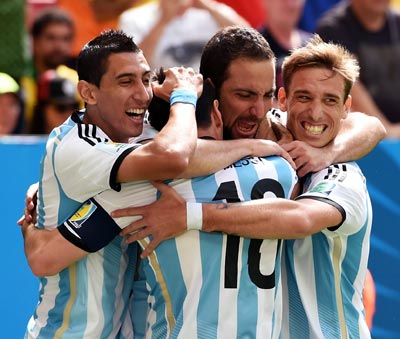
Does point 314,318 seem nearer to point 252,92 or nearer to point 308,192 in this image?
point 308,192

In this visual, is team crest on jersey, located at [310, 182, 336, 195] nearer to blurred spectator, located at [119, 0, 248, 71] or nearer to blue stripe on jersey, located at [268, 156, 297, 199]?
blue stripe on jersey, located at [268, 156, 297, 199]

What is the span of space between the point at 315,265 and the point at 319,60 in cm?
97

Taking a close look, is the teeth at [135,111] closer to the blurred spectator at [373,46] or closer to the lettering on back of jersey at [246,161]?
the lettering on back of jersey at [246,161]

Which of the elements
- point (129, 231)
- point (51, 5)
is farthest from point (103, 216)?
point (51, 5)

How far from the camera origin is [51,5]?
10023mm

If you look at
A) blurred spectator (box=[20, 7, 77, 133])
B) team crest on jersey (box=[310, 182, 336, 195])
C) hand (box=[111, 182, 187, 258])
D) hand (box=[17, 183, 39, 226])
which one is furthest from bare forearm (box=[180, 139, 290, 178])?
blurred spectator (box=[20, 7, 77, 133])

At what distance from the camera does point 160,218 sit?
470 cm

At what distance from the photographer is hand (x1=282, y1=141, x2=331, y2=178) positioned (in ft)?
16.6

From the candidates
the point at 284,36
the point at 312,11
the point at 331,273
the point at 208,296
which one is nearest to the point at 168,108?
the point at 208,296

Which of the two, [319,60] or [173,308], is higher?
[319,60]

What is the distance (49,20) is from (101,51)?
179 inches

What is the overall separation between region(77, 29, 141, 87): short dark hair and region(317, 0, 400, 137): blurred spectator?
4338 millimetres

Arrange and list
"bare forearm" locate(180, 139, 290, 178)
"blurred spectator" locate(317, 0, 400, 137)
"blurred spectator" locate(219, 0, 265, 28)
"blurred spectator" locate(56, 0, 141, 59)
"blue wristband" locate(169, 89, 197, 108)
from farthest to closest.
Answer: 1. "blurred spectator" locate(219, 0, 265, 28)
2. "blurred spectator" locate(56, 0, 141, 59)
3. "blurred spectator" locate(317, 0, 400, 137)
4. "blue wristband" locate(169, 89, 197, 108)
5. "bare forearm" locate(180, 139, 290, 178)

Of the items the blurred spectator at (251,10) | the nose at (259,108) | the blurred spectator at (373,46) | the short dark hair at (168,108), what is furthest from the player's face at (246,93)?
the blurred spectator at (251,10)
